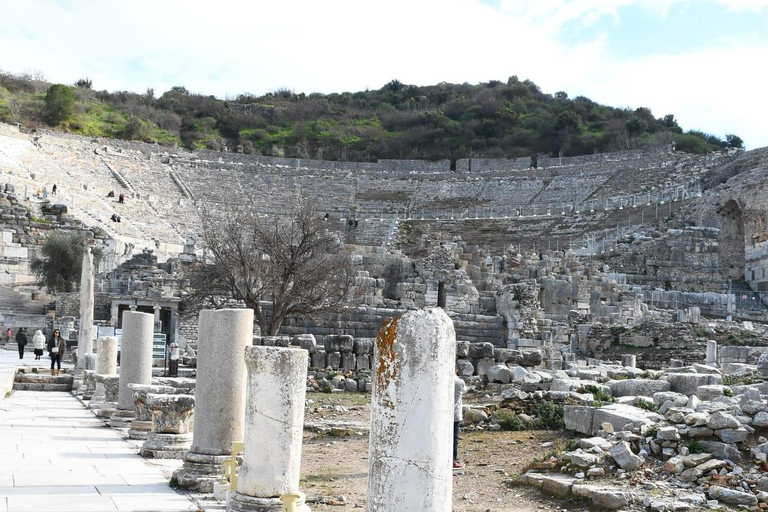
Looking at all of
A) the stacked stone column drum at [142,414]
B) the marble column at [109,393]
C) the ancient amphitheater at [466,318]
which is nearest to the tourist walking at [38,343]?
the ancient amphitheater at [466,318]

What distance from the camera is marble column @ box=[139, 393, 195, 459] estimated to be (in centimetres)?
910

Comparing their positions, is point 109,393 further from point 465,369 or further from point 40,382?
point 465,369

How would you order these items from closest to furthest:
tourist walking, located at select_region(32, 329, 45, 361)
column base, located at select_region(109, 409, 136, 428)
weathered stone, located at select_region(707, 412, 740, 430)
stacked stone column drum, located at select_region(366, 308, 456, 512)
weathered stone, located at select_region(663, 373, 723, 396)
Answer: stacked stone column drum, located at select_region(366, 308, 456, 512) < weathered stone, located at select_region(707, 412, 740, 430) < column base, located at select_region(109, 409, 136, 428) < weathered stone, located at select_region(663, 373, 723, 396) < tourist walking, located at select_region(32, 329, 45, 361)

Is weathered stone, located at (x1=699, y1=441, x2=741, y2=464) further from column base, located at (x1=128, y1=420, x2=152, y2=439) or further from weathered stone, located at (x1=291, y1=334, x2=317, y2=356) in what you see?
weathered stone, located at (x1=291, y1=334, x2=317, y2=356)

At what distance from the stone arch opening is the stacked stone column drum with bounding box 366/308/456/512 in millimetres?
35936

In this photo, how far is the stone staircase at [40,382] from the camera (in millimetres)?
17781

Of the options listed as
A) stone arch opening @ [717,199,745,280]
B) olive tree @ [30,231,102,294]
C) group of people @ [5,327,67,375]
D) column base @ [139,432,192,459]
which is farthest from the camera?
stone arch opening @ [717,199,745,280]

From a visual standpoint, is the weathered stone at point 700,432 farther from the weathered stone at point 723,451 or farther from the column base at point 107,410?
the column base at point 107,410

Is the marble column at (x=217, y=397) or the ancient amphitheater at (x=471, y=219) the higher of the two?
the ancient amphitheater at (x=471, y=219)

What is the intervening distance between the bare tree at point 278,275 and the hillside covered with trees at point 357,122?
47307 millimetres

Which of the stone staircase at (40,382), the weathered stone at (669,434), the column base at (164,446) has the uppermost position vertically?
the weathered stone at (669,434)

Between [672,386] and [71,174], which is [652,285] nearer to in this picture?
[672,386]

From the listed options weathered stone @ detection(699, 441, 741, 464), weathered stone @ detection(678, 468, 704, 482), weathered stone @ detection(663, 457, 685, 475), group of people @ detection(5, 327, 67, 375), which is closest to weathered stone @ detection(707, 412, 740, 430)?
weathered stone @ detection(699, 441, 741, 464)

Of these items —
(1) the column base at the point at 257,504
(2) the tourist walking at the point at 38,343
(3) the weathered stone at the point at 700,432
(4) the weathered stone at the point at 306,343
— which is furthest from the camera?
(2) the tourist walking at the point at 38,343
